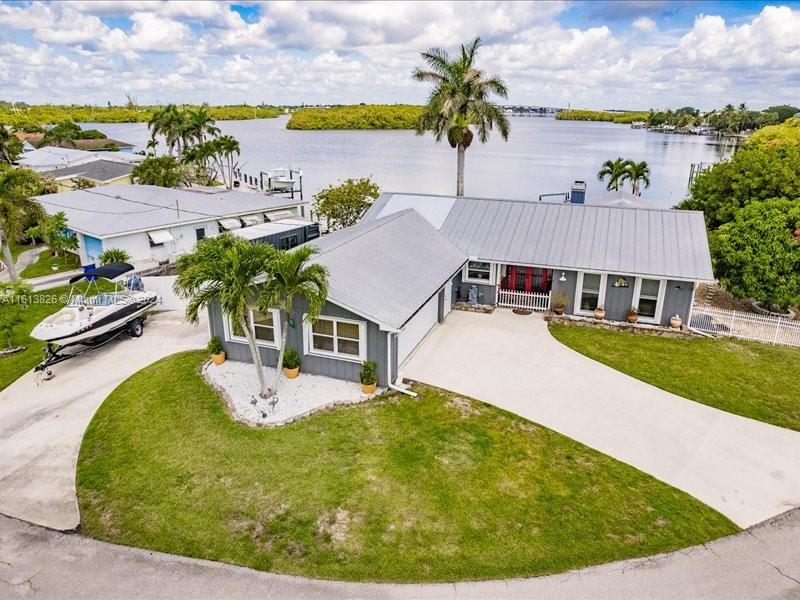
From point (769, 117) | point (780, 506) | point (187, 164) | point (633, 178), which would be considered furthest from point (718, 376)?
point (769, 117)

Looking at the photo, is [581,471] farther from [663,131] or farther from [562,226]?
[663,131]

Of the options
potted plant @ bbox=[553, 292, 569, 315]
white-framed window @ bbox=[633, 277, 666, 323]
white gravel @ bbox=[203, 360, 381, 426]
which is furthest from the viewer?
potted plant @ bbox=[553, 292, 569, 315]

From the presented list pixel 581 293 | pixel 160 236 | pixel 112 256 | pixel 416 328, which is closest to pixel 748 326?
pixel 581 293

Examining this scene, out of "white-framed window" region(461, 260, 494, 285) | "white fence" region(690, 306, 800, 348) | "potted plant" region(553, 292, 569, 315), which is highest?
"white-framed window" region(461, 260, 494, 285)

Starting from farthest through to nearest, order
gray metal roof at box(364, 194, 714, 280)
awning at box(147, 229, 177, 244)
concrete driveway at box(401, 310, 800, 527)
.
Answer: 1. awning at box(147, 229, 177, 244)
2. gray metal roof at box(364, 194, 714, 280)
3. concrete driveway at box(401, 310, 800, 527)

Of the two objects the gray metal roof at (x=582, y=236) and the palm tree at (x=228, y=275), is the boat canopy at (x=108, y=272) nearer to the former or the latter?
the palm tree at (x=228, y=275)

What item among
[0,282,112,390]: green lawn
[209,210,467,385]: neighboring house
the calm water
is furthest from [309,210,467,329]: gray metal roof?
the calm water

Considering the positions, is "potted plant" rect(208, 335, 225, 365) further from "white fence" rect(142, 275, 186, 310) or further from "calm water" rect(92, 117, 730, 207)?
"calm water" rect(92, 117, 730, 207)
